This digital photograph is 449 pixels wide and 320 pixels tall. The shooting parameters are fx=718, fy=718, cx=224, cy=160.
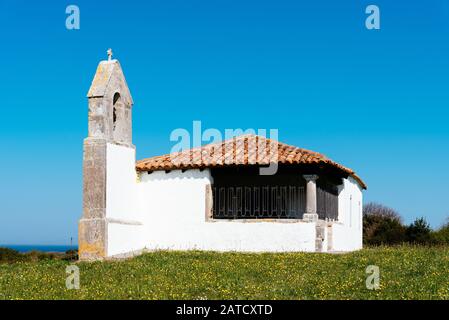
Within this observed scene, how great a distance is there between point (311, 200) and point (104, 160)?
7.20 m

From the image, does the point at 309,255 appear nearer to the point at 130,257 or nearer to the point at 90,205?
the point at 130,257

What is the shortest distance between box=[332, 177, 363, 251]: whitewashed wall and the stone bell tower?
817cm

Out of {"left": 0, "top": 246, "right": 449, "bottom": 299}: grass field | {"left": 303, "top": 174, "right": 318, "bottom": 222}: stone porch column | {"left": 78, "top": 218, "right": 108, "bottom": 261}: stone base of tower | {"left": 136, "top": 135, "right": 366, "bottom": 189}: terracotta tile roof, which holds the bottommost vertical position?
{"left": 0, "top": 246, "right": 449, "bottom": 299}: grass field

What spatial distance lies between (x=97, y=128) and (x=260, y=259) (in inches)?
287

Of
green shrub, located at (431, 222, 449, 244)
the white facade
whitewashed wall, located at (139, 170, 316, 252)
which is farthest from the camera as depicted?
green shrub, located at (431, 222, 449, 244)

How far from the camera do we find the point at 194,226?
2572cm

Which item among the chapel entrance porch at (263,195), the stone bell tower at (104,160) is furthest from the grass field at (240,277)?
the chapel entrance porch at (263,195)

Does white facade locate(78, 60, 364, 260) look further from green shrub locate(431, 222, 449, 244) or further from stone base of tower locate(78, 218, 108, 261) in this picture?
green shrub locate(431, 222, 449, 244)

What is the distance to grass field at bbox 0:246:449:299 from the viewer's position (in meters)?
15.8

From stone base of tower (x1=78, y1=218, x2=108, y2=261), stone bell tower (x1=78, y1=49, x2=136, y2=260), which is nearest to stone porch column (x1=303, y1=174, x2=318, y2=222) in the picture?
stone bell tower (x1=78, y1=49, x2=136, y2=260)

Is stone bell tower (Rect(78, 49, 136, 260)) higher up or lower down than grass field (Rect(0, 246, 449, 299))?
higher up

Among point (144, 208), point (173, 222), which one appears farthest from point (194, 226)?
point (144, 208)

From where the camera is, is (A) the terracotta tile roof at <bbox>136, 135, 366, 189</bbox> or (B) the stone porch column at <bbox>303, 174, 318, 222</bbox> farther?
(A) the terracotta tile roof at <bbox>136, 135, 366, 189</bbox>

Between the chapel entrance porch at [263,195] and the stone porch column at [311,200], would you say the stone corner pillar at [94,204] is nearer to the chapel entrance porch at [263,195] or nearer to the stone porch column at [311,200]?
the chapel entrance porch at [263,195]
